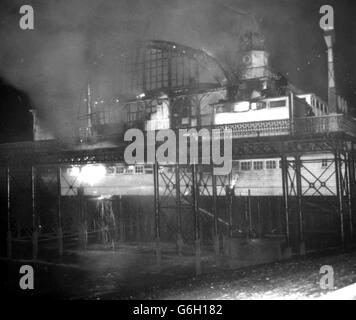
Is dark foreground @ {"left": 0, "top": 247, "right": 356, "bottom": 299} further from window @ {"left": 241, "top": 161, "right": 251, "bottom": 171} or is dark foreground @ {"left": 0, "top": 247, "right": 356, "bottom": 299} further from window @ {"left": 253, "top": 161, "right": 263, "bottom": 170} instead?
window @ {"left": 253, "top": 161, "right": 263, "bottom": 170}

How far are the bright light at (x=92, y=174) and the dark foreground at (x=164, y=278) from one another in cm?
Answer: 622

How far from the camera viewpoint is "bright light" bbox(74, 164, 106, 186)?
24219 millimetres

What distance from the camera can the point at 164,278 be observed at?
13.7 m

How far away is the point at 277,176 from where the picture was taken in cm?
1911

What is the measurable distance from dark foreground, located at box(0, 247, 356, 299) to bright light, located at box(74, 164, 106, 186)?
245 inches

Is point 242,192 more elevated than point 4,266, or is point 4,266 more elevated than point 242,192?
point 242,192

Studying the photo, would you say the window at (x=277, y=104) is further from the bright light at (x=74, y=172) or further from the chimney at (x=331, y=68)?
the bright light at (x=74, y=172)

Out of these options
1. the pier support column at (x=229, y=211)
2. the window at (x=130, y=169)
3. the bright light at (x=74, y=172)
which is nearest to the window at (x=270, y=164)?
the pier support column at (x=229, y=211)

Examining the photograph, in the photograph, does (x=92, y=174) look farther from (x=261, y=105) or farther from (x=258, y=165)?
(x=261, y=105)

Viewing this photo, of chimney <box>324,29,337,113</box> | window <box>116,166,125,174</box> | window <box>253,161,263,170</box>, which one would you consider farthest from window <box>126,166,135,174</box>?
chimney <box>324,29,337,113</box>
